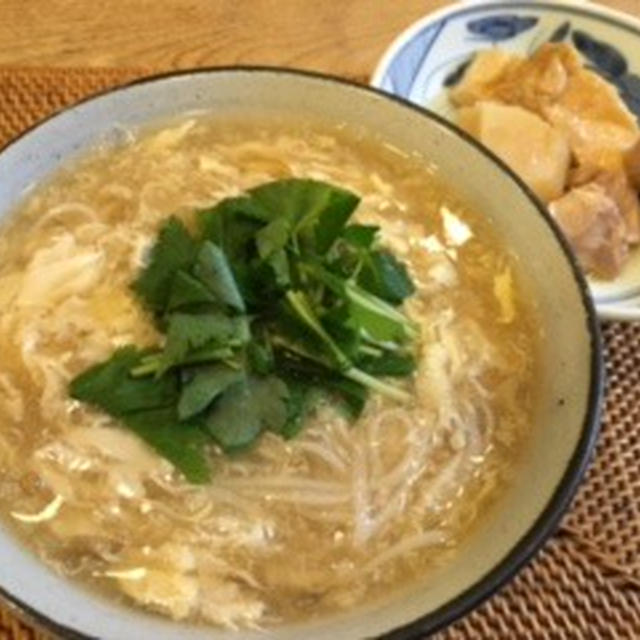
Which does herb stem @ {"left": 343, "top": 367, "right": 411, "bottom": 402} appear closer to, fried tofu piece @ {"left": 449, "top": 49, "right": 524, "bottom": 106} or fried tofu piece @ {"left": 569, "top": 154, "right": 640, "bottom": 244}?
fried tofu piece @ {"left": 569, "top": 154, "right": 640, "bottom": 244}

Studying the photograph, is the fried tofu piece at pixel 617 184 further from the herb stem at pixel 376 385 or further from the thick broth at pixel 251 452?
the herb stem at pixel 376 385

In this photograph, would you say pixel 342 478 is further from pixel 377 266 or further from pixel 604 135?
pixel 604 135

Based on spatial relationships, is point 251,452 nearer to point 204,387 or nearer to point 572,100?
point 204,387

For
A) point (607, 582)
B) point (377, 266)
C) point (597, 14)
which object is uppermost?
point (377, 266)

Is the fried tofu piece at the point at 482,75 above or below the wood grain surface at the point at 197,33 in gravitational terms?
below

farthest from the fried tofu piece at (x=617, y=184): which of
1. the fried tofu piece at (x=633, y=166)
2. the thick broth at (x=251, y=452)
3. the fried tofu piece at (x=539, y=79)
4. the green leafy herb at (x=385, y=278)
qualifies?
the green leafy herb at (x=385, y=278)

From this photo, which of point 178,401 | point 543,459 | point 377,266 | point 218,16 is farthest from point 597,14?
point 178,401
